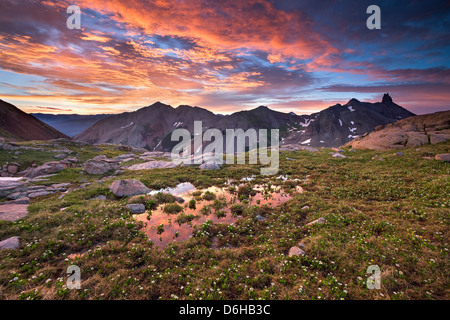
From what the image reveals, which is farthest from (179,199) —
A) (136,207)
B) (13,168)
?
(13,168)

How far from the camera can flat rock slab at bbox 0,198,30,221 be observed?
11.1m

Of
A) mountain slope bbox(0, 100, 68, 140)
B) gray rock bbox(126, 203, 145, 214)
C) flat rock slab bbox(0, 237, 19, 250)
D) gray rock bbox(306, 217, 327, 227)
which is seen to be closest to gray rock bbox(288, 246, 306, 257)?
gray rock bbox(306, 217, 327, 227)

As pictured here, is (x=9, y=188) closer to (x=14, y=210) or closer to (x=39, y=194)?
(x=39, y=194)

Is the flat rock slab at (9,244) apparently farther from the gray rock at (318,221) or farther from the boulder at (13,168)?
the boulder at (13,168)

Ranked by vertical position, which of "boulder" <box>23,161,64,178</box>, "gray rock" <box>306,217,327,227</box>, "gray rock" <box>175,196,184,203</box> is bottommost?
"gray rock" <box>306,217,327,227</box>

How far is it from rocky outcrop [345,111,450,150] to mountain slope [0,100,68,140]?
213992mm

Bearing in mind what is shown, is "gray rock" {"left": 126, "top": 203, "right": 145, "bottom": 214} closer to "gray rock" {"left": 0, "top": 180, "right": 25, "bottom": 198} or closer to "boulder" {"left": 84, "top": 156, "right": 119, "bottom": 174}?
"gray rock" {"left": 0, "top": 180, "right": 25, "bottom": 198}

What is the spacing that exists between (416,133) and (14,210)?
58.8 meters

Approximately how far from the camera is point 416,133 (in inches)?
1373

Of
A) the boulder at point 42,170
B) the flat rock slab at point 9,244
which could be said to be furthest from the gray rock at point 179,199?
the boulder at point 42,170

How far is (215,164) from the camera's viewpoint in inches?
1093

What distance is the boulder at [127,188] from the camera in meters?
16.0

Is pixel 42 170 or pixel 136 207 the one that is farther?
pixel 42 170

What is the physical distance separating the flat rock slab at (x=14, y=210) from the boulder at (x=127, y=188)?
219 inches
